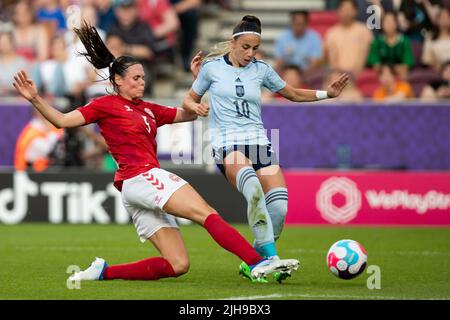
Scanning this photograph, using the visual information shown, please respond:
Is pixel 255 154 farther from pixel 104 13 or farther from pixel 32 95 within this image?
pixel 104 13

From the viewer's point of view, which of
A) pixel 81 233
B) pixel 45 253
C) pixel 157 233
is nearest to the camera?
pixel 157 233

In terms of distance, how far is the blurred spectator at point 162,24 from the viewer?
63.9ft

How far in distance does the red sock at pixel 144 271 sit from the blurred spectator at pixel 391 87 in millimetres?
8386

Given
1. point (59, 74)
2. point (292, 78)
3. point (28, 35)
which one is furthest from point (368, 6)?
point (28, 35)

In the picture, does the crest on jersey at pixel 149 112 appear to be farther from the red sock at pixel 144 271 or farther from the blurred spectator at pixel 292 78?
the blurred spectator at pixel 292 78

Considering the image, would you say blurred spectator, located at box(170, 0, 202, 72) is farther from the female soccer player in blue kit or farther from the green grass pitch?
the female soccer player in blue kit

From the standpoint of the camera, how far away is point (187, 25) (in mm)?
19906

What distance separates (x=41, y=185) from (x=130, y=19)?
371cm

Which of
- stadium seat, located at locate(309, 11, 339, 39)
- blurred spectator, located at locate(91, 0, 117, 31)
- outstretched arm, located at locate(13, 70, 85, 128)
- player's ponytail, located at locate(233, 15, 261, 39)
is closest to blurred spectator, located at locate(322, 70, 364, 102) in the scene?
stadium seat, located at locate(309, 11, 339, 39)

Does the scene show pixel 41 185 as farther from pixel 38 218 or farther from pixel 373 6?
pixel 373 6

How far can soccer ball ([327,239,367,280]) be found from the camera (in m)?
9.28

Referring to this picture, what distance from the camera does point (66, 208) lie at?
16.7m

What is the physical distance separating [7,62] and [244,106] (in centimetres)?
978

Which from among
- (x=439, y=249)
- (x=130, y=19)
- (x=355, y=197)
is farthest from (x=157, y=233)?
(x=130, y=19)
